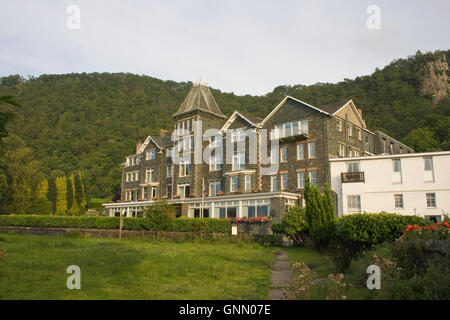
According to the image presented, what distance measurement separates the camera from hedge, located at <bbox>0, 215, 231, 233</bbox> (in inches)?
1190

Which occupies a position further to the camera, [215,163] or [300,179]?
[215,163]

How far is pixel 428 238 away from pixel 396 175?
2397cm

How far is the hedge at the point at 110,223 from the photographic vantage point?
1190 inches

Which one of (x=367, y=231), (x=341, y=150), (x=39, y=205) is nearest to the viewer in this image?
(x=367, y=231)

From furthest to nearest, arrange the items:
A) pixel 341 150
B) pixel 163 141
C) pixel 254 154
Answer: pixel 163 141
pixel 254 154
pixel 341 150

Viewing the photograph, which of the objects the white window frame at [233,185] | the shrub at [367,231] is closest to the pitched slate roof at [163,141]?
the white window frame at [233,185]

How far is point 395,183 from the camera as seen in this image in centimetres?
3219

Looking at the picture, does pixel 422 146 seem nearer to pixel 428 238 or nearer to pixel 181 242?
pixel 181 242

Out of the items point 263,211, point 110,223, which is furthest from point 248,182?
point 110,223

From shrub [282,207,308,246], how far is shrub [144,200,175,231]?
33.2 ft

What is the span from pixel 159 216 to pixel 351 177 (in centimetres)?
1759

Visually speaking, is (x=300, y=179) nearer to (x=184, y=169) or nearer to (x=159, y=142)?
(x=184, y=169)

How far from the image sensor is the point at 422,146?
189 feet

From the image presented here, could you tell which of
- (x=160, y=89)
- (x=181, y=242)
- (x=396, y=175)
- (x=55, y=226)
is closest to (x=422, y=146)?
(x=396, y=175)
